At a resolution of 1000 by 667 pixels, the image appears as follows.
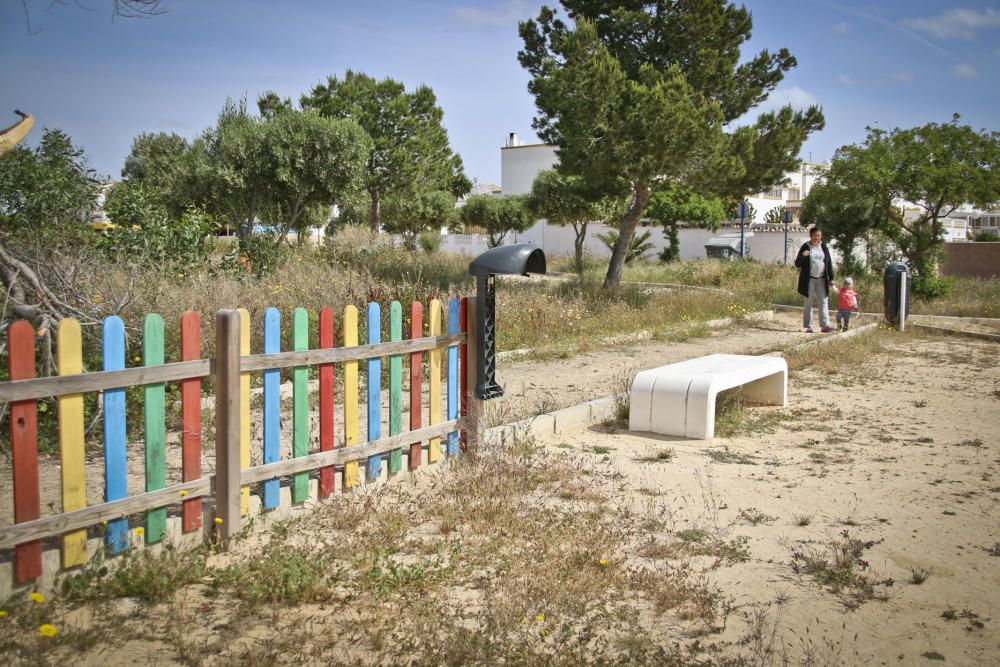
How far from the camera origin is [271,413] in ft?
14.7

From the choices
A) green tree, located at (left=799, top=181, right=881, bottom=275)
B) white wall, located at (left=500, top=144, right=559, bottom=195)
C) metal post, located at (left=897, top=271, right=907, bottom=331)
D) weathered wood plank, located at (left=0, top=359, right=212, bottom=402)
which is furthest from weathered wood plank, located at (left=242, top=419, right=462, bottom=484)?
white wall, located at (left=500, top=144, right=559, bottom=195)

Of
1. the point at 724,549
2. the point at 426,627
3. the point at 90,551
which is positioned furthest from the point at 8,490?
the point at 724,549

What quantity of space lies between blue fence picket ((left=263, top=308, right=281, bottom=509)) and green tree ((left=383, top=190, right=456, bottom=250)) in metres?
37.2

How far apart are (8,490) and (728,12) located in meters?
17.0

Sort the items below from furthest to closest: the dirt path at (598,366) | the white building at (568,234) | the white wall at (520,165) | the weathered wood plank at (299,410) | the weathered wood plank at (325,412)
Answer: the white wall at (520,165)
the white building at (568,234)
the dirt path at (598,366)
the weathered wood plank at (325,412)
the weathered wood plank at (299,410)

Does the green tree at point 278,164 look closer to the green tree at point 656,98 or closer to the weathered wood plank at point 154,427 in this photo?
the green tree at point 656,98

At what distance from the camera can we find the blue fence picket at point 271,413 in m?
4.43

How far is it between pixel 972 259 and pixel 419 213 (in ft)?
84.6

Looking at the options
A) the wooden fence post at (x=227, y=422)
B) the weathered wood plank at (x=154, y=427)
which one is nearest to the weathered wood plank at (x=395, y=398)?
the wooden fence post at (x=227, y=422)

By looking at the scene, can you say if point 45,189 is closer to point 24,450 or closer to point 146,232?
point 146,232

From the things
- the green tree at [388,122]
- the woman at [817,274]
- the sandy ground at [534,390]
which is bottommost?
the sandy ground at [534,390]

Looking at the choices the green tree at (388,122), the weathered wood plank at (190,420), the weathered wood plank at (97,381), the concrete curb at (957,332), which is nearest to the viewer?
the weathered wood plank at (97,381)

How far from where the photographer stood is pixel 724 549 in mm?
4211

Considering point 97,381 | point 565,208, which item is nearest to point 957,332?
point 97,381
